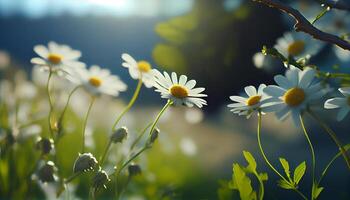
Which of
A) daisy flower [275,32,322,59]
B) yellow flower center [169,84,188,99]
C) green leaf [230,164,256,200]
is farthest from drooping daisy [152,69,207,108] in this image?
daisy flower [275,32,322,59]

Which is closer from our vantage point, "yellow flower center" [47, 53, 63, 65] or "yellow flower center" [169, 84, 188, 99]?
"yellow flower center" [169, 84, 188, 99]

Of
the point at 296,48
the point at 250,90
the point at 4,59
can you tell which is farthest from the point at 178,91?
the point at 4,59

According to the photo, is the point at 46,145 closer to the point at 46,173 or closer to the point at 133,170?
the point at 46,173

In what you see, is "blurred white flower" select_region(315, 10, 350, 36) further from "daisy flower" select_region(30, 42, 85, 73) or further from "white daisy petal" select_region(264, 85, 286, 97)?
"white daisy petal" select_region(264, 85, 286, 97)

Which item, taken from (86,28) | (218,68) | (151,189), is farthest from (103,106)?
(86,28)

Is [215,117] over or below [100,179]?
over

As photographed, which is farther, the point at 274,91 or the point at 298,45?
the point at 298,45
